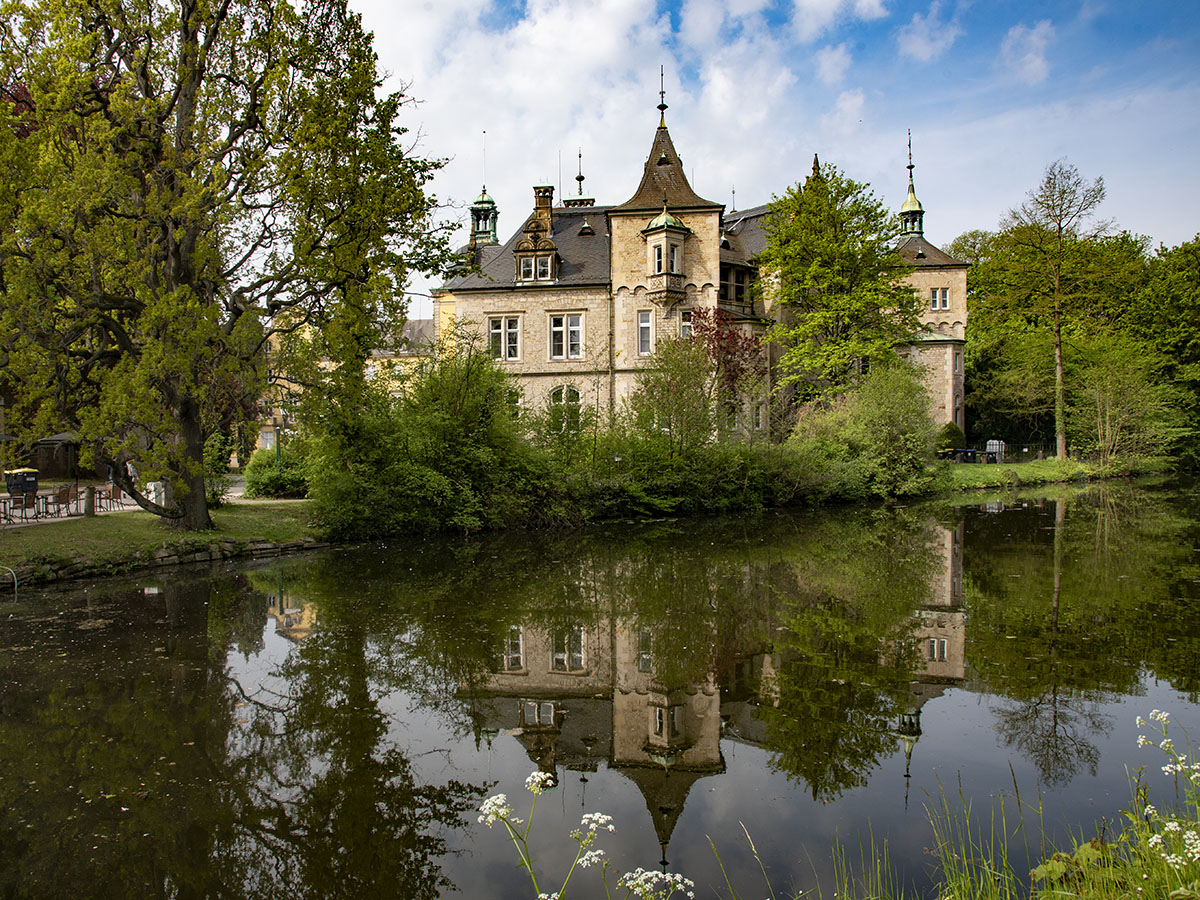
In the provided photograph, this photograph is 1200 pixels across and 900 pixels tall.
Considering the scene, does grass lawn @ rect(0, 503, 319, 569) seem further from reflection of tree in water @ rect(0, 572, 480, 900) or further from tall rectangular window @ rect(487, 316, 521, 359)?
tall rectangular window @ rect(487, 316, 521, 359)

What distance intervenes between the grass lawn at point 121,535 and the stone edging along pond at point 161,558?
6 centimetres

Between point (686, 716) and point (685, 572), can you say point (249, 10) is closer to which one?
point (685, 572)

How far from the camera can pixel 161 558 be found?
14.7 meters

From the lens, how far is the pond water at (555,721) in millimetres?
4641

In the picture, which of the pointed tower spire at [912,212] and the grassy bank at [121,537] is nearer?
the grassy bank at [121,537]

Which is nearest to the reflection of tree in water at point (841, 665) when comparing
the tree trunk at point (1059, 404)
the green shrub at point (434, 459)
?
the green shrub at point (434, 459)

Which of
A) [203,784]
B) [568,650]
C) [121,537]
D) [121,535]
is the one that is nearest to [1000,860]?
[203,784]

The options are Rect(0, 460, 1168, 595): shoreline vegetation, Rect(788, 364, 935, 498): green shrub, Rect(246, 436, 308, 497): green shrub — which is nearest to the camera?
Rect(0, 460, 1168, 595): shoreline vegetation

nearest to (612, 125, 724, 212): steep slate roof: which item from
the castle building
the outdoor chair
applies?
the castle building

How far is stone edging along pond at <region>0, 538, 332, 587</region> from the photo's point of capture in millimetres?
12930

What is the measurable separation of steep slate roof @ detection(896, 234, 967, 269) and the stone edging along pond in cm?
3551

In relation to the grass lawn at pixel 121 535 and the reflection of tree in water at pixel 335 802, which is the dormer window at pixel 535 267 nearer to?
the grass lawn at pixel 121 535

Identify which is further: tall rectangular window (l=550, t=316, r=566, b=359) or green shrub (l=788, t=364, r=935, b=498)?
tall rectangular window (l=550, t=316, r=566, b=359)

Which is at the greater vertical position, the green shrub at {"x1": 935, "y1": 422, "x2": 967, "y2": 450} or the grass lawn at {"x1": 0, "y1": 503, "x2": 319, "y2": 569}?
the green shrub at {"x1": 935, "y1": 422, "x2": 967, "y2": 450}
